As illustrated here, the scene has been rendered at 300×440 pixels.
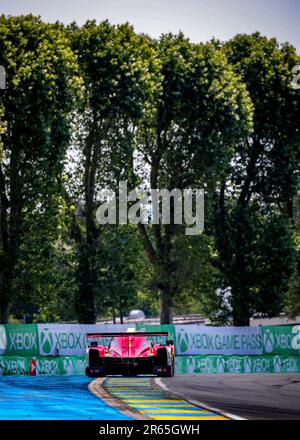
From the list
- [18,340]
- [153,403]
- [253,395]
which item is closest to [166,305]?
[18,340]

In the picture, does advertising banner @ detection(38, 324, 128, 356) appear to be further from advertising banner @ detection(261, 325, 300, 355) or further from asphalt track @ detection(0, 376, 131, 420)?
asphalt track @ detection(0, 376, 131, 420)

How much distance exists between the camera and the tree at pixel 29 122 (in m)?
44.5

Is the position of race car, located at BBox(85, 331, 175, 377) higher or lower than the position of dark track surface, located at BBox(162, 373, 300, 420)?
higher

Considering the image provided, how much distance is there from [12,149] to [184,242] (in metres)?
16.2

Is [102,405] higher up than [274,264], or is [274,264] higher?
[274,264]

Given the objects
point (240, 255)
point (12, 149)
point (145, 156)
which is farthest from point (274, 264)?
point (12, 149)

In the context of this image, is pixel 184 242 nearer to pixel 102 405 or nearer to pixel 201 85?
pixel 201 85

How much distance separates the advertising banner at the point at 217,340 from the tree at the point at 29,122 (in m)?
A: 10.5

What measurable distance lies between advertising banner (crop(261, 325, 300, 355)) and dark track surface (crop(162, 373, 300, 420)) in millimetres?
13206

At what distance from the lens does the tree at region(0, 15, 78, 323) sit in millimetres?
44531

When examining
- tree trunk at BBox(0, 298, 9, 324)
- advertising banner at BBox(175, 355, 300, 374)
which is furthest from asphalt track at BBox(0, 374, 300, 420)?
tree trunk at BBox(0, 298, 9, 324)

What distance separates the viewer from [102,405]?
64.1ft

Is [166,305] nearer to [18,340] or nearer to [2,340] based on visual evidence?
[18,340]
